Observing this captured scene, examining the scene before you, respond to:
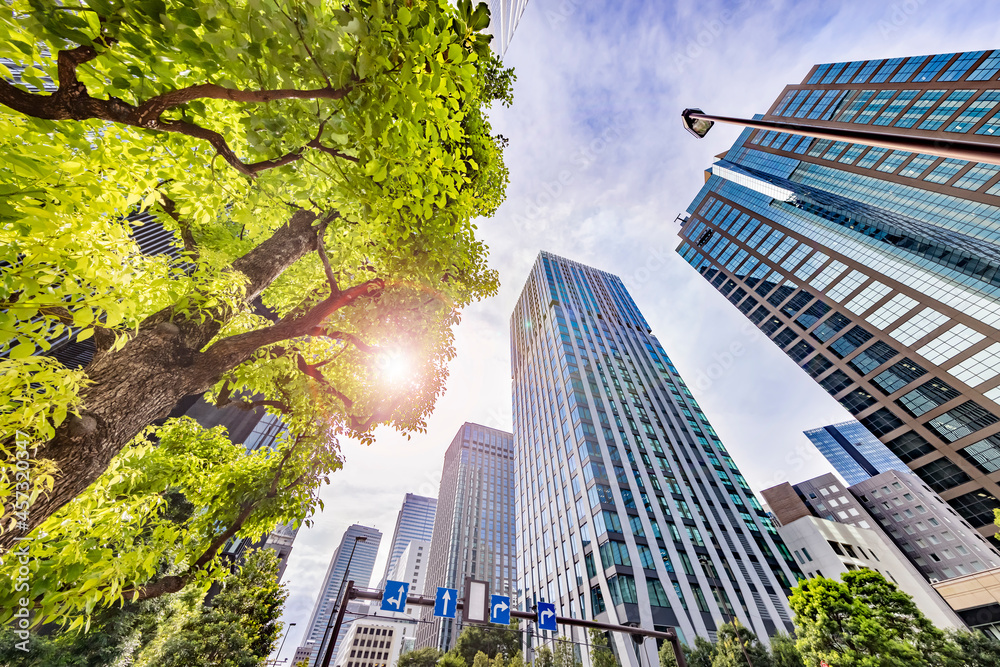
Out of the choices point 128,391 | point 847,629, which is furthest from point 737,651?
point 128,391

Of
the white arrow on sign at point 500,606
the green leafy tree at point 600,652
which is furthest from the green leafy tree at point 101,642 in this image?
the green leafy tree at point 600,652

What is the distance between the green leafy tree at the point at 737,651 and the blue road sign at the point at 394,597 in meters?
24.7

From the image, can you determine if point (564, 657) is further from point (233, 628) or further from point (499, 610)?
point (499, 610)

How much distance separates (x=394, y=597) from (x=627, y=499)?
34.2 meters

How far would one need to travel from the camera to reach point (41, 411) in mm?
2211

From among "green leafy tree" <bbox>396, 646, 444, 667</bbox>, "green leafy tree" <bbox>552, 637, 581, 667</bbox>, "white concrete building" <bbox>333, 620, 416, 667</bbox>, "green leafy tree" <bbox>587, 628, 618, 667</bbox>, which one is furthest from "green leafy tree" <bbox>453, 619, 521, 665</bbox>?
"white concrete building" <bbox>333, 620, 416, 667</bbox>

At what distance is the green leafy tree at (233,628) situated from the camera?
14.0 m

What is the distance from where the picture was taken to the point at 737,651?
23.3 meters

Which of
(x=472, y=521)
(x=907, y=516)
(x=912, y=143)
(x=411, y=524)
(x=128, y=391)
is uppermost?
(x=411, y=524)

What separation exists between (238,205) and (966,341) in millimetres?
56005

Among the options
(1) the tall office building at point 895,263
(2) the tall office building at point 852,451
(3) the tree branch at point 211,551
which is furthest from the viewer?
(2) the tall office building at point 852,451

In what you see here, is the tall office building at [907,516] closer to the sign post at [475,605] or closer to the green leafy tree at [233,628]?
the sign post at [475,605]

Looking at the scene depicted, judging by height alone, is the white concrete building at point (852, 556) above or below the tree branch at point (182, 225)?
above

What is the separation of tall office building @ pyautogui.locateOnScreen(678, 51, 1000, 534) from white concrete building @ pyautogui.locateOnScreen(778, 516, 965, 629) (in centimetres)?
1643
